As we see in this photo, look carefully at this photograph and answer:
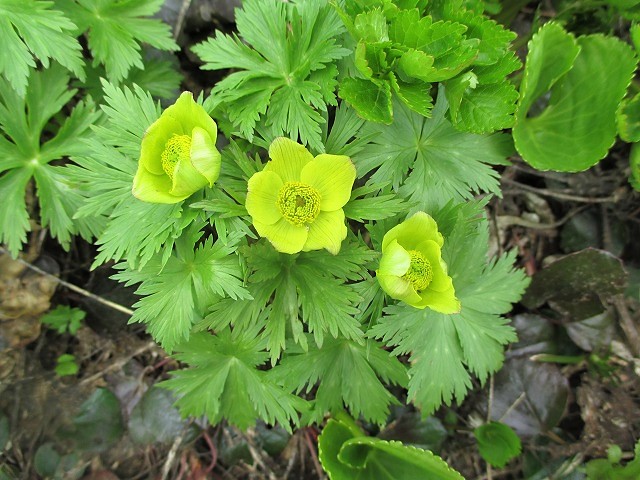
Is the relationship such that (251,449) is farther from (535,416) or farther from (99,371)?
(535,416)

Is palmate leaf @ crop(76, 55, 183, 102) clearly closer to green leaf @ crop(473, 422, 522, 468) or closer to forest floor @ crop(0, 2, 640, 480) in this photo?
forest floor @ crop(0, 2, 640, 480)

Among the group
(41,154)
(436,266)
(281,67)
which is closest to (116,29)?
(41,154)

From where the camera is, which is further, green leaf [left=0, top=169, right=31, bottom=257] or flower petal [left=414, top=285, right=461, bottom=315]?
green leaf [left=0, top=169, right=31, bottom=257]

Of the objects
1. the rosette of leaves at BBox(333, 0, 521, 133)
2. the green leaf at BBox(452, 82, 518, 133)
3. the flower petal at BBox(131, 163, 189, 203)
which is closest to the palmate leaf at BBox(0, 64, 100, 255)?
the flower petal at BBox(131, 163, 189, 203)

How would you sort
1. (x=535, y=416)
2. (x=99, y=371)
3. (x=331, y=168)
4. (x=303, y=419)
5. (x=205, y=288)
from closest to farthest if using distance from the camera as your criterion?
(x=331, y=168)
(x=205, y=288)
(x=303, y=419)
(x=535, y=416)
(x=99, y=371)

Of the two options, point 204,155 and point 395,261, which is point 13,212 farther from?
point 395,261

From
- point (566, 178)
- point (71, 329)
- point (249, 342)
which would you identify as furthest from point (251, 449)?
point (566, 178)
